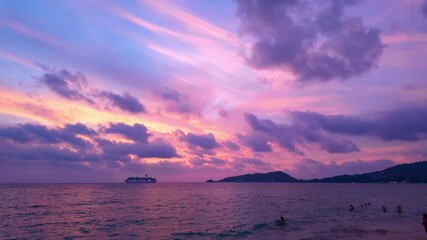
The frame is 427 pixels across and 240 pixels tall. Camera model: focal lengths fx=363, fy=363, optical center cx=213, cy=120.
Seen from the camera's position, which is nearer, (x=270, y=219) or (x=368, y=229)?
(x=368, y=229)

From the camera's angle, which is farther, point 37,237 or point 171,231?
point 171,231

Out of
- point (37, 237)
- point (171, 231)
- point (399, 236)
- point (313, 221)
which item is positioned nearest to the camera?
point (399, 236)

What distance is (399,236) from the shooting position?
44125mm

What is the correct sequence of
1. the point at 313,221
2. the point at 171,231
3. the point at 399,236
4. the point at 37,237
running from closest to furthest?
the point at 399,236, the point at 37,237, the point at 171,231, the point at 313,221

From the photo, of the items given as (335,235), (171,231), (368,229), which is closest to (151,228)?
(171,231)

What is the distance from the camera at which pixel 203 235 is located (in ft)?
157

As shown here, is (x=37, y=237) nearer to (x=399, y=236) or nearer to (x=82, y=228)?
(x=82, y=228)

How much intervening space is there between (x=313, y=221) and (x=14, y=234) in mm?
46189

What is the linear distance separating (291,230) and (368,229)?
10.8 meters

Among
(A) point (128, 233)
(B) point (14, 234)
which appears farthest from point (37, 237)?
(A) point (128, 233)

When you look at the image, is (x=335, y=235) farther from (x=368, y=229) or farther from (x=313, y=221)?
(x=313, y=221)

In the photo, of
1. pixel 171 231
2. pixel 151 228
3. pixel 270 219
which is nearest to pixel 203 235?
pixel 171 231

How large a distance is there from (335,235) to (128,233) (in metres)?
27.5

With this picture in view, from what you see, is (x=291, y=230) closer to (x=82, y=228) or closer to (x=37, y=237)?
(x=82, y=228)
